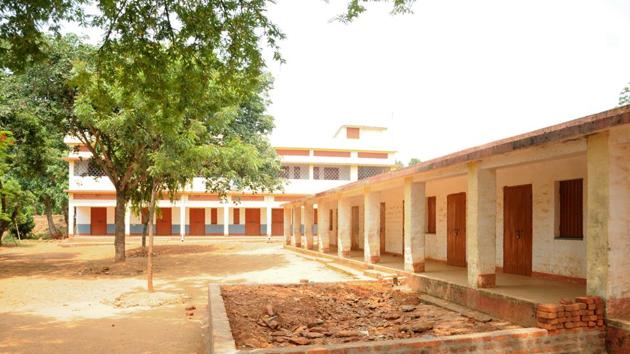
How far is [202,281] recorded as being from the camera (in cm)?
1549

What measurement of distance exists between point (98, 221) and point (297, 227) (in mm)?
18613

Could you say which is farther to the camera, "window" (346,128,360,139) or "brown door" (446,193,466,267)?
"window" (346,128,360,139)

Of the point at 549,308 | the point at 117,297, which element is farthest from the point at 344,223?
the point at 549,308

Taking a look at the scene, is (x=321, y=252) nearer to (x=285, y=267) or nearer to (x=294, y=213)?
(x=285, y=267)

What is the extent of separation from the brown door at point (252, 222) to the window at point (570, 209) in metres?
32.1

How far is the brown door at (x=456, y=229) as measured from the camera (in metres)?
12.7

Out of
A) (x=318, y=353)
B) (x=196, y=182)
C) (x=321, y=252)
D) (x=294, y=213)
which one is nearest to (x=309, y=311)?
(x=318, y=353)

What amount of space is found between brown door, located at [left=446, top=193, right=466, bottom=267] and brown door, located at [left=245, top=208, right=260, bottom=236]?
27830 millimetres

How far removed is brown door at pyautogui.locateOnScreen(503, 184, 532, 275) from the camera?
10258mm

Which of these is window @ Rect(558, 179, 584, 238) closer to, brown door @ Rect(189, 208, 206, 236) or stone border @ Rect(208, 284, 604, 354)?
stone border @ Rect(208, 284, 604, 354)

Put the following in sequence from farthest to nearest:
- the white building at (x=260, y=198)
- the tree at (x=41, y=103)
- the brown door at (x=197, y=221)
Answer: the brown door at (x=197, y=221) → the white building at (x=260, y=198) → the tree at (x=41, y=103)

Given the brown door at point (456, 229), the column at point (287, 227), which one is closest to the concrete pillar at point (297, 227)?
the column at point (287, 227)

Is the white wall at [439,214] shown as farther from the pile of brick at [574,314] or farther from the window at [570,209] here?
the pile of brick at [574,314]

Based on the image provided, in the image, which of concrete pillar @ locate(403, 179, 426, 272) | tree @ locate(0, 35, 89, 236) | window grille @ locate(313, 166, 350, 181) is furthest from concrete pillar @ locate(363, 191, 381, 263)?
window grille @ locate(313, 166, 350, 181)
